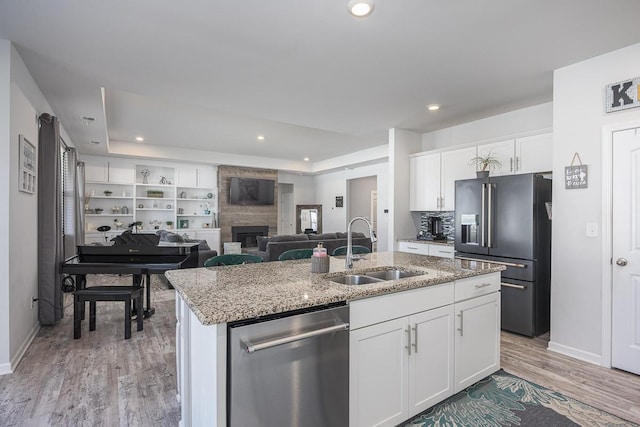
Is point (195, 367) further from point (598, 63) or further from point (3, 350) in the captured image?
point (598, 63)

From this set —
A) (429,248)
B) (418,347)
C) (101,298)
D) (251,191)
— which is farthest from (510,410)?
(251,191)

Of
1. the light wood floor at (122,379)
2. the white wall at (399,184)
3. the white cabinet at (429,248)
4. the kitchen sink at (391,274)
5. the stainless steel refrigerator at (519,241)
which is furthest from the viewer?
the white wall at (399,184)

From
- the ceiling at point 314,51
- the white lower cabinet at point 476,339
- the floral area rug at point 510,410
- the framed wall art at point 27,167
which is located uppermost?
the ceiling at point 314,51

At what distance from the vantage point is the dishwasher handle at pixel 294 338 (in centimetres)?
132

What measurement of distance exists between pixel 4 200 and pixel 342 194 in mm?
8381

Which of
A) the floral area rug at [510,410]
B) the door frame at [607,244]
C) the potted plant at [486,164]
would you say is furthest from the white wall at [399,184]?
the floral area rug at [510,410]

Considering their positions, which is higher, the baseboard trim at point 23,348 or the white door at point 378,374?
the white door at point 378,374

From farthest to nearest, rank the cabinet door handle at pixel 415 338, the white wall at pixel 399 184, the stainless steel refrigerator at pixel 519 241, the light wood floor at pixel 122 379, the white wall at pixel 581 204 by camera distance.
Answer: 1. the white wall at pixel 399 184
2. the stainless steel refrigerator at pixel 519 241
3. the white wall at pixel 581 204
4. the light wood floor at pixel 122 379
5. the cabinet door handle at pixel 415 338

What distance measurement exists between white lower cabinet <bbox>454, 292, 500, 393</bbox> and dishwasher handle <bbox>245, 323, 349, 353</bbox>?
40.8 inches

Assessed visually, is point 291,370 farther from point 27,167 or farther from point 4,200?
point 27,167

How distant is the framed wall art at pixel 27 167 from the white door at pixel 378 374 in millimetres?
3158

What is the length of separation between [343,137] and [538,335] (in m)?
4.82

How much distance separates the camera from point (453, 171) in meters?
4.69

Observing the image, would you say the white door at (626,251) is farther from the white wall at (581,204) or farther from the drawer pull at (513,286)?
the drawer pull at (513,286)
